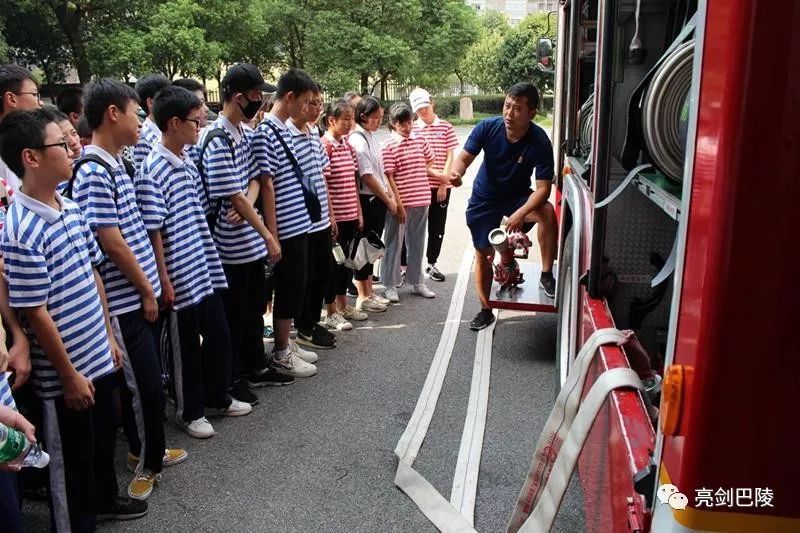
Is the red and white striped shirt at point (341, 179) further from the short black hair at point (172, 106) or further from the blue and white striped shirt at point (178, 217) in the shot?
the short black hair at point (172, 106)

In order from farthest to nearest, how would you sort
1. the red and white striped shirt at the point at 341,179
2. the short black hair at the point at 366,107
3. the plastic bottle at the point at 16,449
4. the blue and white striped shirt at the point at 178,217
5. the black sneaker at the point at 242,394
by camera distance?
the short black hair at the point at 366,107 < the red and white striped shirt at the point at 341,179 < the black sneaker at the point at 242,394 < the blue and white striped shirt at the point at 178,217 < the plastic bottle at the point at 16,449

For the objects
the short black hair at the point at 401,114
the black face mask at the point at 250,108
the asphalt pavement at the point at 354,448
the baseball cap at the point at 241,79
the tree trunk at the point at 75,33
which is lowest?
the asphalt pavement at the point at 354,448

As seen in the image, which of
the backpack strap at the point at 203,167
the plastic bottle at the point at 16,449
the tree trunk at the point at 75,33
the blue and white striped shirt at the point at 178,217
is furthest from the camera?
the tree trunk at the point at 75,33

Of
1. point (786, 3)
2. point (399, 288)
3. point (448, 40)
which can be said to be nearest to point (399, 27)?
point (448, 40)

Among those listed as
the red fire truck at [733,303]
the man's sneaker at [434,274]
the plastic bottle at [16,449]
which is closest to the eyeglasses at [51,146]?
the plastic bottle at [16,449]

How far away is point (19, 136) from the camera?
2482 mm

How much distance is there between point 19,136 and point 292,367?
257 centimetres

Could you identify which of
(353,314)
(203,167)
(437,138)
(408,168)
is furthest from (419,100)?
(203,167)

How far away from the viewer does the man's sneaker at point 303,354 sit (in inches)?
193

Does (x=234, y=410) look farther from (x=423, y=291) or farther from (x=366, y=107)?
(x=366, y=107)

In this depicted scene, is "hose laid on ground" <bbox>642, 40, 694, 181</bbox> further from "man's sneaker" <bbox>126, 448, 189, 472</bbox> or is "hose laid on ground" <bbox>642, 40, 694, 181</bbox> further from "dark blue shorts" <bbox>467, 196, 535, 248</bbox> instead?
"dark blue shorts" <bbox>467, 196, 535, 248</bbox>

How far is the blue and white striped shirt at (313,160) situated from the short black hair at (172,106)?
1.08 metres

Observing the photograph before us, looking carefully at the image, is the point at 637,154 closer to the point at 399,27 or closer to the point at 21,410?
the point at 21,410

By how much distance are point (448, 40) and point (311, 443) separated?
31933 millimetres
